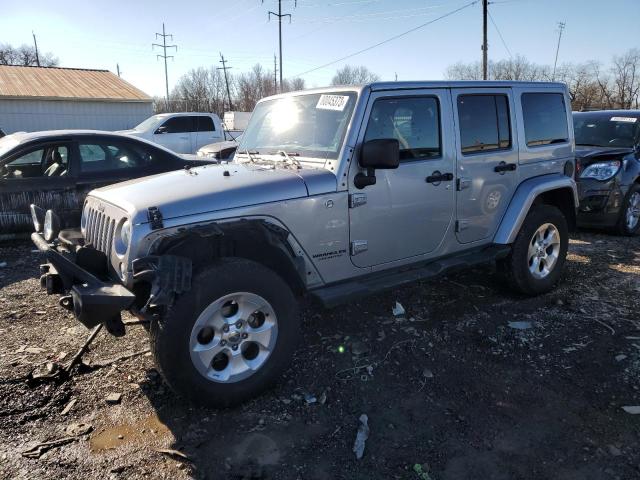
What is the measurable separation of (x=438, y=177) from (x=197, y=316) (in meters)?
2.25

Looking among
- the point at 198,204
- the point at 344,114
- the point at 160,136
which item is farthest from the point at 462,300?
the point at 160,136

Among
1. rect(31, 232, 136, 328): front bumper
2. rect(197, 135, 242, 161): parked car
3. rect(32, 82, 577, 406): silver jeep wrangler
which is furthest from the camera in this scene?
rect(197, 135, 242, 161): parked car

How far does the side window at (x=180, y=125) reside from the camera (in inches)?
601

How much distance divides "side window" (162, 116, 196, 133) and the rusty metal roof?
12944 millimetres

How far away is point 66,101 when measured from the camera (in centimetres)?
2514

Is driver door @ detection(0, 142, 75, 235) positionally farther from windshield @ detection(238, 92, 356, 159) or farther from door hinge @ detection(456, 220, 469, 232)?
door hinge @ detection(456, 220, 469, 232)

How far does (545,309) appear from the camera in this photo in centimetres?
468

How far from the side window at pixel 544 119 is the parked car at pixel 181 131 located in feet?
40.0

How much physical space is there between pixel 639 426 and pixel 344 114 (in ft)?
8.99

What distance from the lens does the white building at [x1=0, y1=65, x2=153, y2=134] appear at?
2414 centimetres

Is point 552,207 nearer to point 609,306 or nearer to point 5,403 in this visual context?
point 609,306

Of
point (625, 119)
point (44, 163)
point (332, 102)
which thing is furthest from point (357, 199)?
point (625, 119)

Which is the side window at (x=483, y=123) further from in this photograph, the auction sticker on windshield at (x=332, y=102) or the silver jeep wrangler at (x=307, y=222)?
the auction sticker on windshield at (x=332, y=102)

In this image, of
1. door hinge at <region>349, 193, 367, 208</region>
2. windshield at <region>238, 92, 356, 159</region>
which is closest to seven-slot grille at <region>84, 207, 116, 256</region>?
windshield at <region>238, 92, 356, 159</region>
